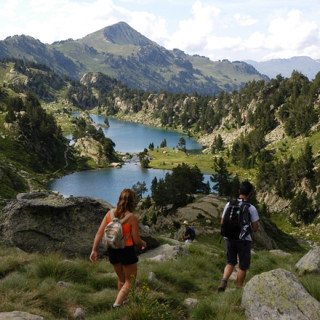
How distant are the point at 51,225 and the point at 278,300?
509 inches

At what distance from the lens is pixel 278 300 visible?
8117mm

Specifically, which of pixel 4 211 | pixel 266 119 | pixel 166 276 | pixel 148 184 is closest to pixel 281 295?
pixel 166 276

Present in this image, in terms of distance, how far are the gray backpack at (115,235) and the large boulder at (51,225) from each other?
9007 mm

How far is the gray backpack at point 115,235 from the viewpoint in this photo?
352 inches

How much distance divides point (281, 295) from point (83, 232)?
39.8ft

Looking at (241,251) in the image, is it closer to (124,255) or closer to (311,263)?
(124,255)

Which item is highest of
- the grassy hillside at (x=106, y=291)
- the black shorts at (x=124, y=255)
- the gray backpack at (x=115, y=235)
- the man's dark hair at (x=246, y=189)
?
the man's dark hair at (x=246, y=189)

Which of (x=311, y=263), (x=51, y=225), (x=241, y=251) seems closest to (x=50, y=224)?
(x=51, y=225)

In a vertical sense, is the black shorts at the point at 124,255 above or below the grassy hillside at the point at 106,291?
above

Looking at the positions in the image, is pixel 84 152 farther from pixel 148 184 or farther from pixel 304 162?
pixel 304 162

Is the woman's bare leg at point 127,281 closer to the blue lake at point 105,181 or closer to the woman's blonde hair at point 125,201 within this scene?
the woman's blonde hair at point 125,201

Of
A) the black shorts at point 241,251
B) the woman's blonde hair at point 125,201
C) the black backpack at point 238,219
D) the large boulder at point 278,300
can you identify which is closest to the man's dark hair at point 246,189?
the black backpack at point 238,219

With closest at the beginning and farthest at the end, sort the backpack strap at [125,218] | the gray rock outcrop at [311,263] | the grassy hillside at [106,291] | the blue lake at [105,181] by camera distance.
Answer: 1. the grassy hillside at [106,291]
2. the backpack strap at [125,218]
3. the gray rock outcrop at [311,263]
4. the blue lake at [105,181]

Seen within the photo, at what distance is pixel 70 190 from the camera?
377 feet
